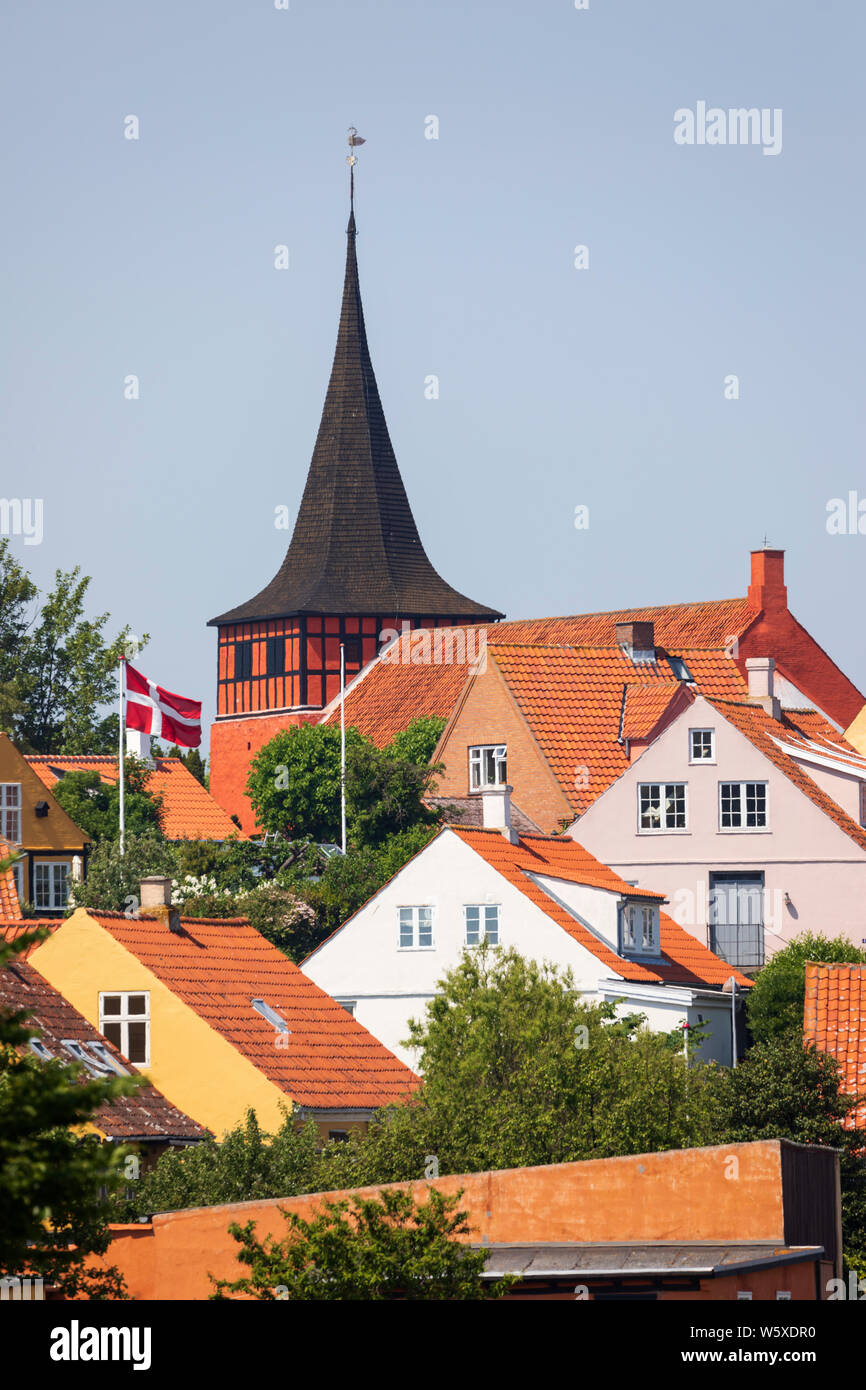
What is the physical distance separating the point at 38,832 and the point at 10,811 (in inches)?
32.6

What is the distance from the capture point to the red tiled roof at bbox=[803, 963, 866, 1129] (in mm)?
42094

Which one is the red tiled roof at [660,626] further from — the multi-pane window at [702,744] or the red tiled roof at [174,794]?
the multi-pane window at [702,744]

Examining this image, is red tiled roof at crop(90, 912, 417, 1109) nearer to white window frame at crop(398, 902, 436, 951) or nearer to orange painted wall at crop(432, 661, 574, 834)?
white window frame at crop(398, 902, 436, 951)

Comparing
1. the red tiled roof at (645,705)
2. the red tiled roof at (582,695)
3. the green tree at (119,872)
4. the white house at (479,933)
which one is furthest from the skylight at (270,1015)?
the red tiled roof at (645,705)

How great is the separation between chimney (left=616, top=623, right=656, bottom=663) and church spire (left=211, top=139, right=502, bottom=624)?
3041cm

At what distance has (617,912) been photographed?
155ft

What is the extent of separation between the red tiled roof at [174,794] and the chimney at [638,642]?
51.4 ft

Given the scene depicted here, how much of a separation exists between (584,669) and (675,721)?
392 inches

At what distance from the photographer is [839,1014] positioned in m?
43.3

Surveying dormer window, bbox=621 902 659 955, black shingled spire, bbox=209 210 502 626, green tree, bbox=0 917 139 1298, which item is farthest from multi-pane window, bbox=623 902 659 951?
black shingled spire, bbox=209 210 502 626

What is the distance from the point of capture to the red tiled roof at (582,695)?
6050 cm

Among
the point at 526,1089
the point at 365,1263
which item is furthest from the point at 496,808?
the point at 365,1263
